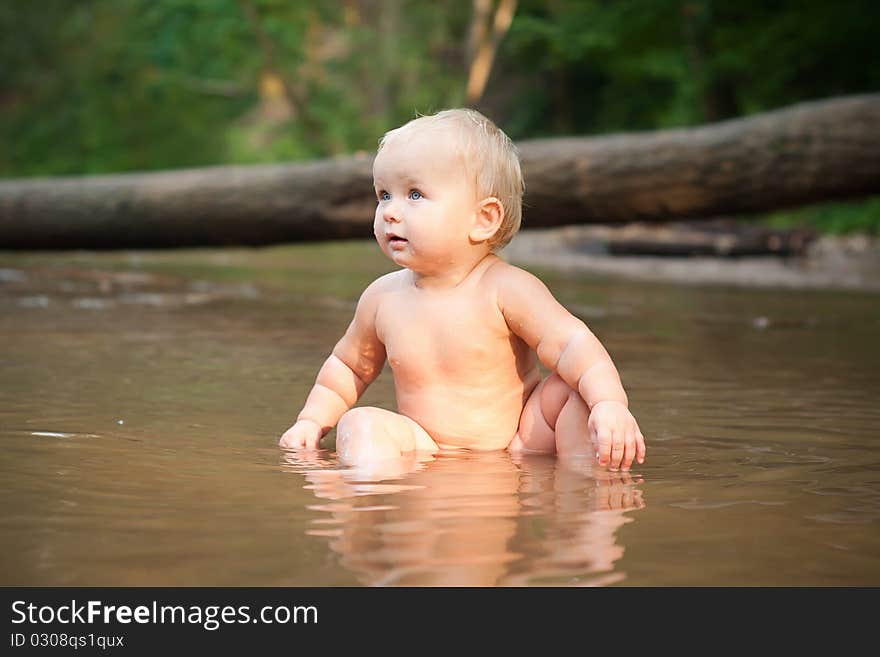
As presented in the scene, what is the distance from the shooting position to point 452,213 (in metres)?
2.68

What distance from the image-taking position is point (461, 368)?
2729 millimetres

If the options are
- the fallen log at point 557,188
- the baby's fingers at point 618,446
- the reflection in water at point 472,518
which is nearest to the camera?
the reflection in water at point 472,518

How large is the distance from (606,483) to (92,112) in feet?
78.9

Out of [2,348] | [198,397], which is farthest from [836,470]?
[2,348]

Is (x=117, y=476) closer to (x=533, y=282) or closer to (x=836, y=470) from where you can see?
(x=533, y=282)

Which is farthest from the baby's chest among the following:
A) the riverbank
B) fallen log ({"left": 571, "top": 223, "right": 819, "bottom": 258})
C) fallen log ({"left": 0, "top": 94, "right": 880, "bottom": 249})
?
fallen log ({"left": 571, "top": 223, "right": 819, "bottom": 258})

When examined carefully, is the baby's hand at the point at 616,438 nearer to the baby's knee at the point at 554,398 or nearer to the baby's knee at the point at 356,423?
the baby's knee at the point at 554,398

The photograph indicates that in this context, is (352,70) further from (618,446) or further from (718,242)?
(618,446)

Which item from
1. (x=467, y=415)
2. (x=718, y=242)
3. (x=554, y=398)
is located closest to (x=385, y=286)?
(x=467, y=415)

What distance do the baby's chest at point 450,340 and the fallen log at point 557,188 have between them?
12.9 ft

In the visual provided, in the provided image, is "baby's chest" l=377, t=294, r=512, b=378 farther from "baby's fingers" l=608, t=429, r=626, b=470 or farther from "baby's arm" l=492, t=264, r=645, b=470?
"baby's fingers" l=608, t=429, r=626, b=470

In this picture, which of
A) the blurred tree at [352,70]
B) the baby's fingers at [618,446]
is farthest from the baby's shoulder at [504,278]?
the blurred tree at [352,70]

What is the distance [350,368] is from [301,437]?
0.99ft

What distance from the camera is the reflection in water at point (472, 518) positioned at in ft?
5.38
